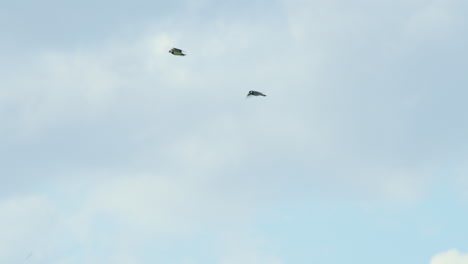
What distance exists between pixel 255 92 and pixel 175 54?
69.9 feet

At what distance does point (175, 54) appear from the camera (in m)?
144

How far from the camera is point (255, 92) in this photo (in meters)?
148
